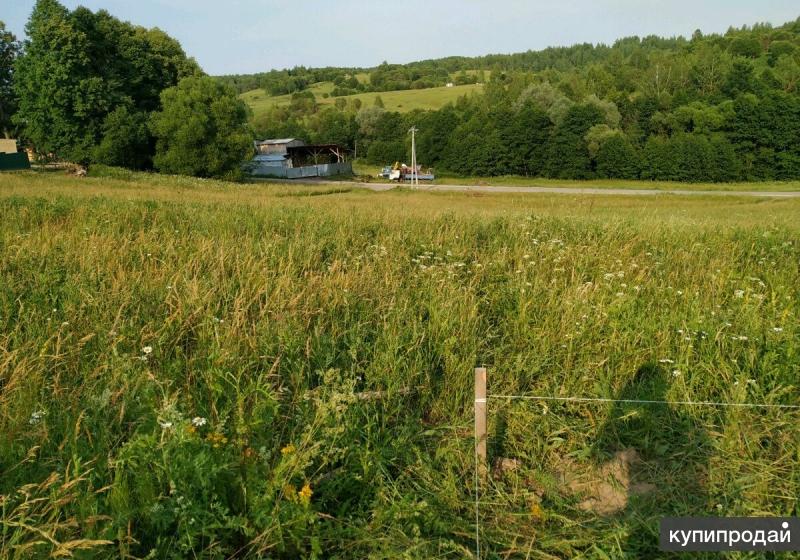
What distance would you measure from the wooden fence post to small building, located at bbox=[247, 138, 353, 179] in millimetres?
79397

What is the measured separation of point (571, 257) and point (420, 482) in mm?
4667

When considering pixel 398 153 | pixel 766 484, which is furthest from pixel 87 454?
pixel 398 153

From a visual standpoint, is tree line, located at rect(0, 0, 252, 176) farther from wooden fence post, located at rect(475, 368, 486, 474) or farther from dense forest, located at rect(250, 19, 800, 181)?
wooden fence post, located at rect(475, 368, 486, 474)

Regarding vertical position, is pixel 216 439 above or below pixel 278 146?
below

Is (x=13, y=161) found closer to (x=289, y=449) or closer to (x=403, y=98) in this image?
(x=289, y=449)

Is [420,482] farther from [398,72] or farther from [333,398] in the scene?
[398,72]

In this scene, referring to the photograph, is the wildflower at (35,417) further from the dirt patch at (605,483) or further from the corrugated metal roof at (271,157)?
the corrugated metal roof at (271,157)

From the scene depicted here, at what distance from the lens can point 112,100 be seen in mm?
51625

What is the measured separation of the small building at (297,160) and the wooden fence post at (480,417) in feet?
260

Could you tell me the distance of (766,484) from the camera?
11.6 feet

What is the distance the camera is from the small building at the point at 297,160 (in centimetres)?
8244

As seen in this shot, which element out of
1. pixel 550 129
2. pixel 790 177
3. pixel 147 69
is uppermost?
pixel 147 69

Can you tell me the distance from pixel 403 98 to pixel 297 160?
2027 inches

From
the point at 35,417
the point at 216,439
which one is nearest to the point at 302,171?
the point at 35,417
